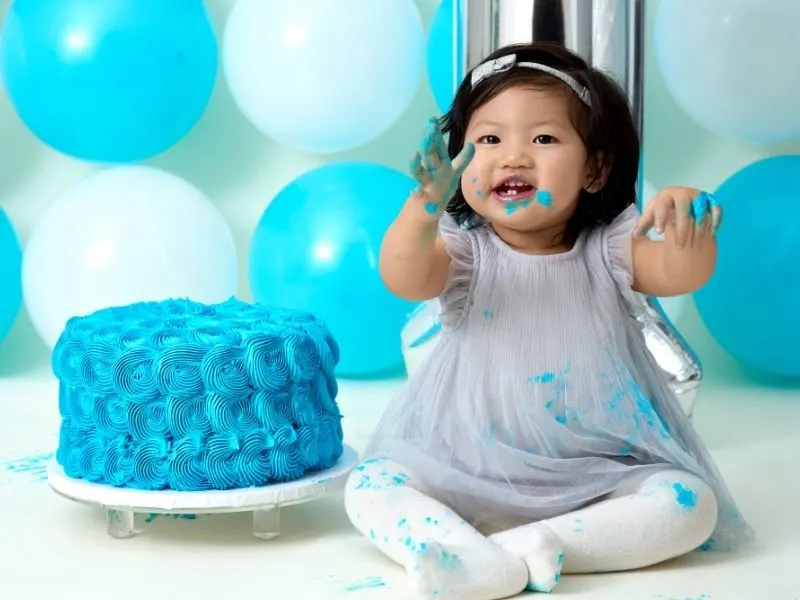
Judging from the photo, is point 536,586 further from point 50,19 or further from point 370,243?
point 50,19

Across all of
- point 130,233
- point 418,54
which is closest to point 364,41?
point 418,54

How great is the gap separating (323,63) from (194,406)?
1227 mm

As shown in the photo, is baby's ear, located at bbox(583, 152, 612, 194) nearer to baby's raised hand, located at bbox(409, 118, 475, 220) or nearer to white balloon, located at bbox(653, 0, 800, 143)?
baby's raised hand, located at bbox(409, 118, 475, 220)

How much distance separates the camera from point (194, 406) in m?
1.57

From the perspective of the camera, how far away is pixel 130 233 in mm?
2646

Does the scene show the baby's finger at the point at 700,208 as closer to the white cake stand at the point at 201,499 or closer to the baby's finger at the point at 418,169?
the baby's finger at the point at 418,169

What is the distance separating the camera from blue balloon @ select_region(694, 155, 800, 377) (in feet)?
8.70

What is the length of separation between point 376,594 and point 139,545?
35cm

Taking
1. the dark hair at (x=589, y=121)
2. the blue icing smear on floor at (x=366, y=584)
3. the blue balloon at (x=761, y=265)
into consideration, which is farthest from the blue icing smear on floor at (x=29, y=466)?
the blue balloon at (x=761, y=265)

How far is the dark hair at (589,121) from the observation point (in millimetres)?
1612

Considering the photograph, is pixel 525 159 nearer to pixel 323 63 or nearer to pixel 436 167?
pixel 436 167

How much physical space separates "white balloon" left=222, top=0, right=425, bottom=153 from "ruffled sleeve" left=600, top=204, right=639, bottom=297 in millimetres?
1116

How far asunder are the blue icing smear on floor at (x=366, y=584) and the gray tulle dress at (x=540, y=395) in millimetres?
147

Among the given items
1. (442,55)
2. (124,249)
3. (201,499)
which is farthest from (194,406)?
(442,55)
